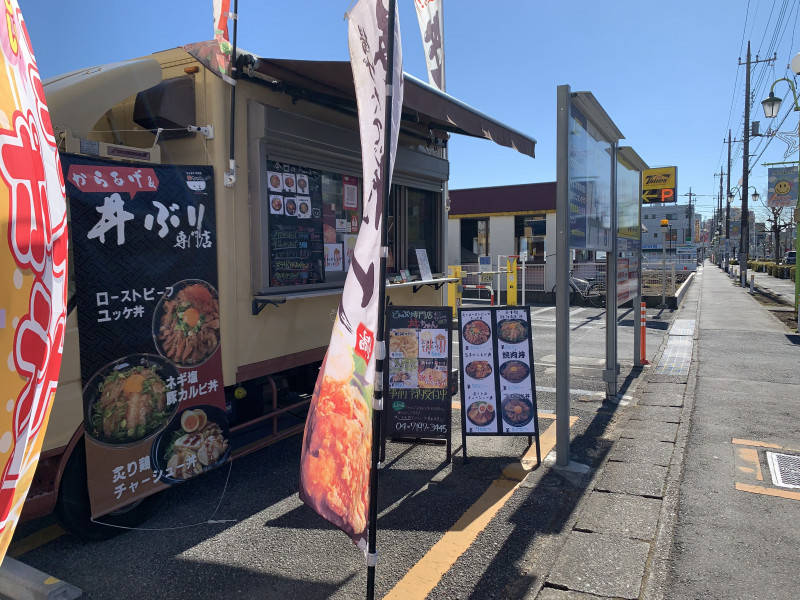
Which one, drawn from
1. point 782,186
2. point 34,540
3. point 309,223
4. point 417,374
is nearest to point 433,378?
point 417,374

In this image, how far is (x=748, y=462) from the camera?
479 centimetres

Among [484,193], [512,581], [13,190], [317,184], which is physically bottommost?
[512,581]

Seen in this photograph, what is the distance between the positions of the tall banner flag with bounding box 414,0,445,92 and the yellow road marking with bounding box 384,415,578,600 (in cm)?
517

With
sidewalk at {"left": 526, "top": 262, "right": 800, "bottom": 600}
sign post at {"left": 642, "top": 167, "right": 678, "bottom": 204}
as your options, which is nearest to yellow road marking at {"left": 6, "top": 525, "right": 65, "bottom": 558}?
sidewalk at {"left": 526, "top": 262, "right": 800, "bottom": 600}

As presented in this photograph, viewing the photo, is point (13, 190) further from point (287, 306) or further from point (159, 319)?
point (287, 306)

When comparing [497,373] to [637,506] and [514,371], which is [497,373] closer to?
[514,371]

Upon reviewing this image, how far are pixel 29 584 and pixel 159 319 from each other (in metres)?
1.54

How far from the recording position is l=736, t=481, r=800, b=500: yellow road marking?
13.6 feet

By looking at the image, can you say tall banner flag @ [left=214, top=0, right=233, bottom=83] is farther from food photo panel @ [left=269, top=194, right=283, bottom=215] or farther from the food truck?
food photo panel @ [left=269, top=194, right=283, bottom=215]

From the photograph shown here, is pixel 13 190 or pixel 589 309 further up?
pixel 13 190

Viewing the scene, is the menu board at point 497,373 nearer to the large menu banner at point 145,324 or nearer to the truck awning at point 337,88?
the truck awning at point 337,88

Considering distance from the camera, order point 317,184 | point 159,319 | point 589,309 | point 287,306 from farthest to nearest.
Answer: point 589,309, point 317,184, point 287,306, point 159,319

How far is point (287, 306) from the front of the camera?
4.60 meters

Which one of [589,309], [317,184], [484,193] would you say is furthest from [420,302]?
[484,193]
